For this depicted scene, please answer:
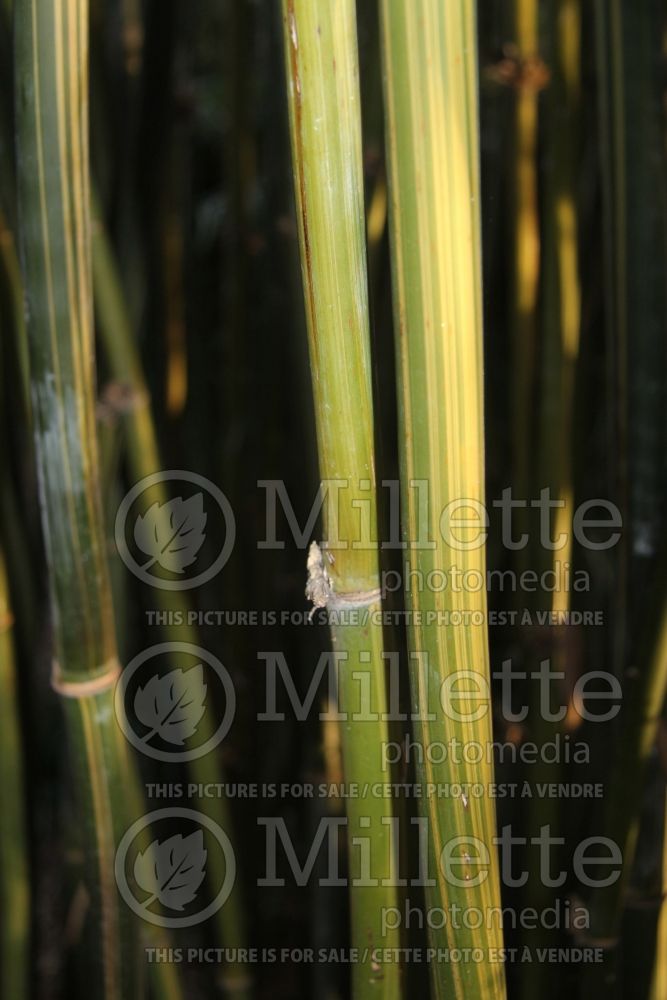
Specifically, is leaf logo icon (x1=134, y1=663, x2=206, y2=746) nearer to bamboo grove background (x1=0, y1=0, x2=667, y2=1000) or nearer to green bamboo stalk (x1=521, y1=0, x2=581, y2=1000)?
bamboo grove background (x1=0, y1=0, x2=667, y2=1000)

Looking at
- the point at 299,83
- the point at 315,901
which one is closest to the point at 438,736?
the point at 299,83

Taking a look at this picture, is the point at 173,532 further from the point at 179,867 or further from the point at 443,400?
the point at 443,400

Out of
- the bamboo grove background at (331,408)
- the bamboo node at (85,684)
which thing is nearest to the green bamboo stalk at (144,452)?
the bamboo grove background at (331,408)

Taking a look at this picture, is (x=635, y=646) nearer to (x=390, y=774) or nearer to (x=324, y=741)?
(x=390, y=774)

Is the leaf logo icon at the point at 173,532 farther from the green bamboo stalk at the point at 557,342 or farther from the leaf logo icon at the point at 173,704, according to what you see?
the green bamboo stalk at the point at 557,342

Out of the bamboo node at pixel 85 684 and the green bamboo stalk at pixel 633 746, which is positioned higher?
the bamboo node at pixel 85 684

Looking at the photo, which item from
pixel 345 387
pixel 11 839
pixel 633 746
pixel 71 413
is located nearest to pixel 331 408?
pixel 345 387

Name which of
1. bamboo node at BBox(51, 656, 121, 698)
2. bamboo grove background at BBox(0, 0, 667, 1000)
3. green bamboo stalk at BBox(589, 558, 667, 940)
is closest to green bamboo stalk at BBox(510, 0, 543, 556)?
bamboo grove background at BBox(0, 0, 667, 1000)
